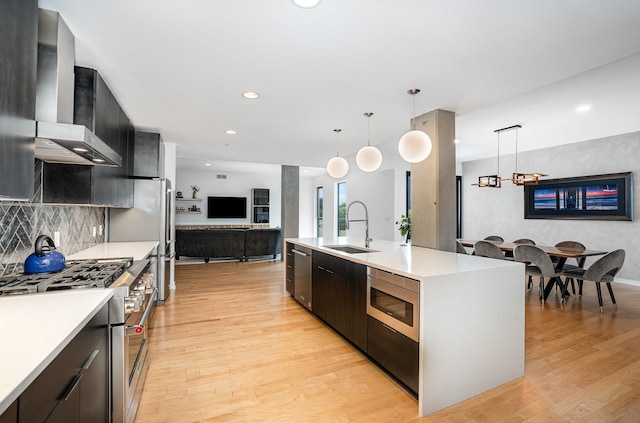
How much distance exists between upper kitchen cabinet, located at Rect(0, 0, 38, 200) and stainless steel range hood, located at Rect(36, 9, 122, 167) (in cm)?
16

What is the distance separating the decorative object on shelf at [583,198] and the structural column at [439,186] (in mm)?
4116

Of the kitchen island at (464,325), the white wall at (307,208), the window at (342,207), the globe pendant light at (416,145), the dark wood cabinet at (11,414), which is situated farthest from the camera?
the white wall at (307,208)

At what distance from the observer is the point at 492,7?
170 centimetres

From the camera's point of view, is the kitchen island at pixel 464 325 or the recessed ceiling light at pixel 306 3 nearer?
the recessed ceiling light at pixel 306 3

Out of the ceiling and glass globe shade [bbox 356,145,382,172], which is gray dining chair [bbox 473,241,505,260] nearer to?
the ceiling

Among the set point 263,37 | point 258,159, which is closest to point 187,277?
point 258,159

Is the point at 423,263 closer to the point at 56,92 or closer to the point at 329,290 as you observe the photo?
the point at 329,290

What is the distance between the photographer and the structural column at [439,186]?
3.34 meters

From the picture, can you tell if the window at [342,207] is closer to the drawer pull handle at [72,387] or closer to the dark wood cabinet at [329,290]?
the dark wood cabinet at [329,290]

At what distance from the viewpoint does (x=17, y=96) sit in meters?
1.26

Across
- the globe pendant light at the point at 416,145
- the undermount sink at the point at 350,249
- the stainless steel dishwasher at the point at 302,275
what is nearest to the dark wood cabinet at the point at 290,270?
the stainless steel dishwasher at the point at 302,275

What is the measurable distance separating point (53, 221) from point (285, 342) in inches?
85.6

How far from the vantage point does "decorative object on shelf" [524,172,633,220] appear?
209 inches

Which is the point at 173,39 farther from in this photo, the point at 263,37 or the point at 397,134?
the point at 397,134
